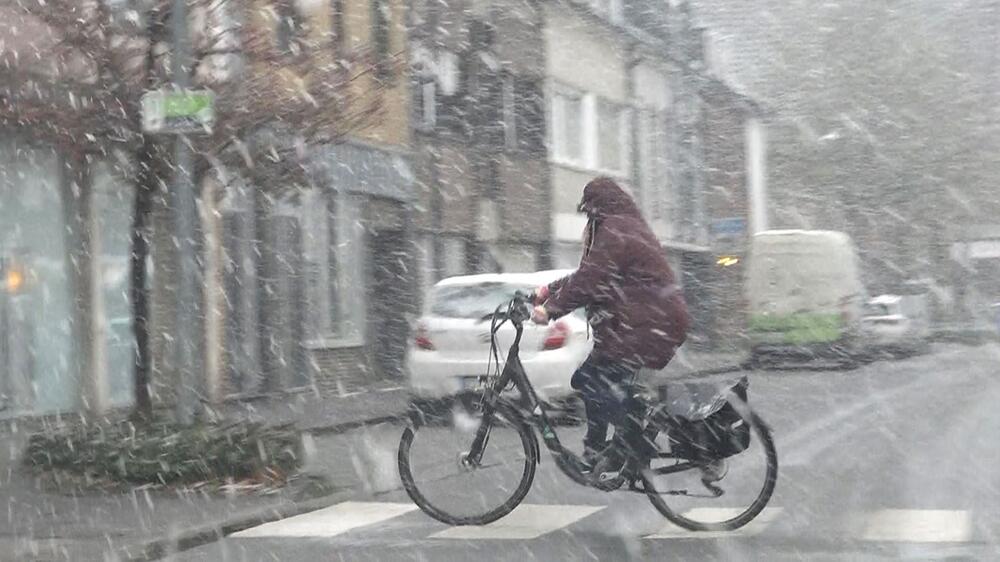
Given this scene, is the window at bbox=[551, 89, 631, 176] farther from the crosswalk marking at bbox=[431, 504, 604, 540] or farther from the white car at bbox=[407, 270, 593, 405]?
the crosswalk marking at bbox=[431, 504, 604, 540]

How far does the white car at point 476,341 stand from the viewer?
1426 cm

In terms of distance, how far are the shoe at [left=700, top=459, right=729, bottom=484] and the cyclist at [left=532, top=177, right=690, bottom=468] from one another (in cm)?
43

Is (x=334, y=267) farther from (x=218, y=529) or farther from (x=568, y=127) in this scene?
(x=218, y=529)

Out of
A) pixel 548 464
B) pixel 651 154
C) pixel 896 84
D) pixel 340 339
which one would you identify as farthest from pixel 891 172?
pixel 548 464

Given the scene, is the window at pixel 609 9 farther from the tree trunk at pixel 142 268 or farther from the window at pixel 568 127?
the tree trunk at pixel 142 268

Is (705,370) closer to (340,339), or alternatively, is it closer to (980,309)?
(340,339)

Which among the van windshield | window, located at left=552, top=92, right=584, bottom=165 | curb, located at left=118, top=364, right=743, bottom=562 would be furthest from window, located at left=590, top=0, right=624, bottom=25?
curb, located at left=118, top=364, right=743, bottom=562

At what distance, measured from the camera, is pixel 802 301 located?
2739 centimetres

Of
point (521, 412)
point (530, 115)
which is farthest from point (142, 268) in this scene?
point (530, 115)

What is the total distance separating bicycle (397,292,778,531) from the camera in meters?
7.55

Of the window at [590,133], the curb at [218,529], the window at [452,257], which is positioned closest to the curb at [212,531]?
the curb at [218,529]

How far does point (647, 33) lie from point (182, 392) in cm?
3006

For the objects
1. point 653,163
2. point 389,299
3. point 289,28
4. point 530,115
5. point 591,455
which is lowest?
point 591,455

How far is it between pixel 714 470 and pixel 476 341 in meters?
7.01
